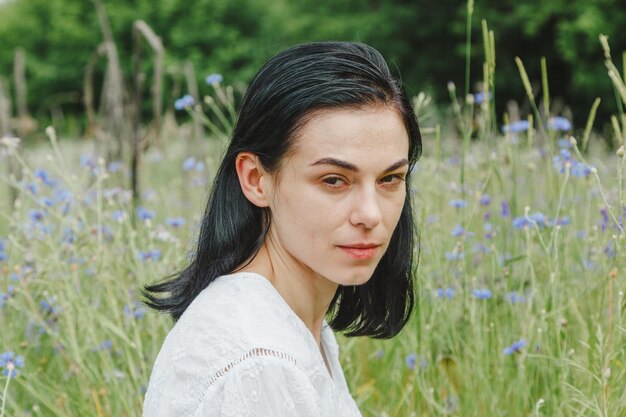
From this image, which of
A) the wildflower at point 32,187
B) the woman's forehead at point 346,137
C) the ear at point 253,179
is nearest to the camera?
the woman's forehead at point 346,137

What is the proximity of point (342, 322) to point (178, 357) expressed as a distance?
0.69 meters

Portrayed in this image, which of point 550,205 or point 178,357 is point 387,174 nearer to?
point 178,357

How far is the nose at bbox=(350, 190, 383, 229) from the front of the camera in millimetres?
1439

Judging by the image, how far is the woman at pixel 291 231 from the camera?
4.41 feet

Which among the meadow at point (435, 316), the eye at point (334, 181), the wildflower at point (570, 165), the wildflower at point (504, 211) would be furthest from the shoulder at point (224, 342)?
the wildflower at point (504, 211)

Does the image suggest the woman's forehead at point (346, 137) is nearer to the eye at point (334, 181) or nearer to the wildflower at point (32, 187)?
the eye at point (334, 181)

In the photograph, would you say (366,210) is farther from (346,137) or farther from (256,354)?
(256,354)

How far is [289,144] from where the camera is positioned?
1.48 m

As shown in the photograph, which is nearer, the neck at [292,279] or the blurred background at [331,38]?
the neck at [292,279]

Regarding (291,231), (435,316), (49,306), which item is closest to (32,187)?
(49,306)

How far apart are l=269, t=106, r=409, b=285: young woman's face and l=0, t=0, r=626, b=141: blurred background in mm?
2853

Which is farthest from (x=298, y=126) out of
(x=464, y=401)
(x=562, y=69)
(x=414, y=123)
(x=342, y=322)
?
(x=562, y=69)

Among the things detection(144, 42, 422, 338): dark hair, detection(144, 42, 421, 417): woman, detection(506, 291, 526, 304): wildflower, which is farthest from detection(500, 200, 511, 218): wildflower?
detection(144, 42, 421, 417): woman

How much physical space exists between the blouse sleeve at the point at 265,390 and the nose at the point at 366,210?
0.91 ft
